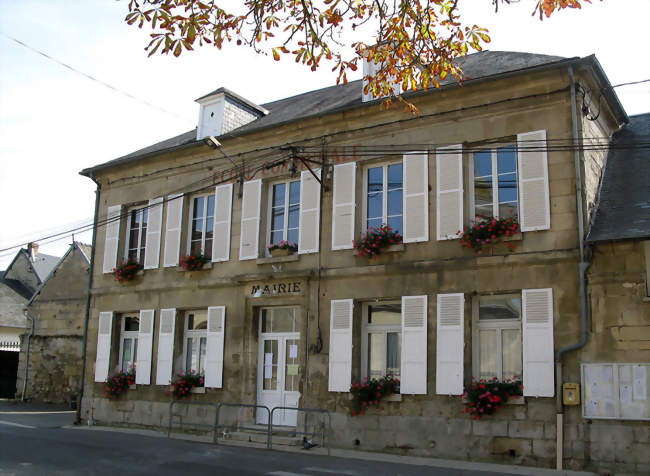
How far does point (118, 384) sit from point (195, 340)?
2.12 metres

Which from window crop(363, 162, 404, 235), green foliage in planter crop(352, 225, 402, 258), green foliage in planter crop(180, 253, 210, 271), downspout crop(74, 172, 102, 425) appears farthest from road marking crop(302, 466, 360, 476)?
downspout crop(74, 172, 102, 425)

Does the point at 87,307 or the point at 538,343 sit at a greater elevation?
the point at 87,307

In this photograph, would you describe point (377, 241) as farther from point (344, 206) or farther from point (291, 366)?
point (291, 366)

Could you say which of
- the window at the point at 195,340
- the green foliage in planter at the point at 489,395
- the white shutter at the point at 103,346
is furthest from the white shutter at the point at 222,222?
the green foliage in planter at the point at 489,395

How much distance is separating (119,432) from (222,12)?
10181 millimetres

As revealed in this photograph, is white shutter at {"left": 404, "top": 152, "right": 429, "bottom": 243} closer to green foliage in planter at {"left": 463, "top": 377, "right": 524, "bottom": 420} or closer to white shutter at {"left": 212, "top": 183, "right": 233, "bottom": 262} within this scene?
green foliage in planter at {"left": 463, "top": 377, "right": 524, "bottom": 420}

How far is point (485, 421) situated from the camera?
1008 centimetres

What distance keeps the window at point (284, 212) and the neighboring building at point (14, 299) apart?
17154 millimetres

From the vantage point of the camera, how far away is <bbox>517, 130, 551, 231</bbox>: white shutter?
10.2m

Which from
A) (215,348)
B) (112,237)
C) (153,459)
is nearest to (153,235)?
(112,237)

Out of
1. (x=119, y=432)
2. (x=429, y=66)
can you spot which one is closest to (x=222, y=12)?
(x=429, y=66)

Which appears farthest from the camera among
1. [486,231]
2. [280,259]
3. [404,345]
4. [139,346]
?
[139,346]

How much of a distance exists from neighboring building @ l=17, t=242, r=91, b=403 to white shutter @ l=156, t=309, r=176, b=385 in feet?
26.7

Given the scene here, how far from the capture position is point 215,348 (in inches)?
529
